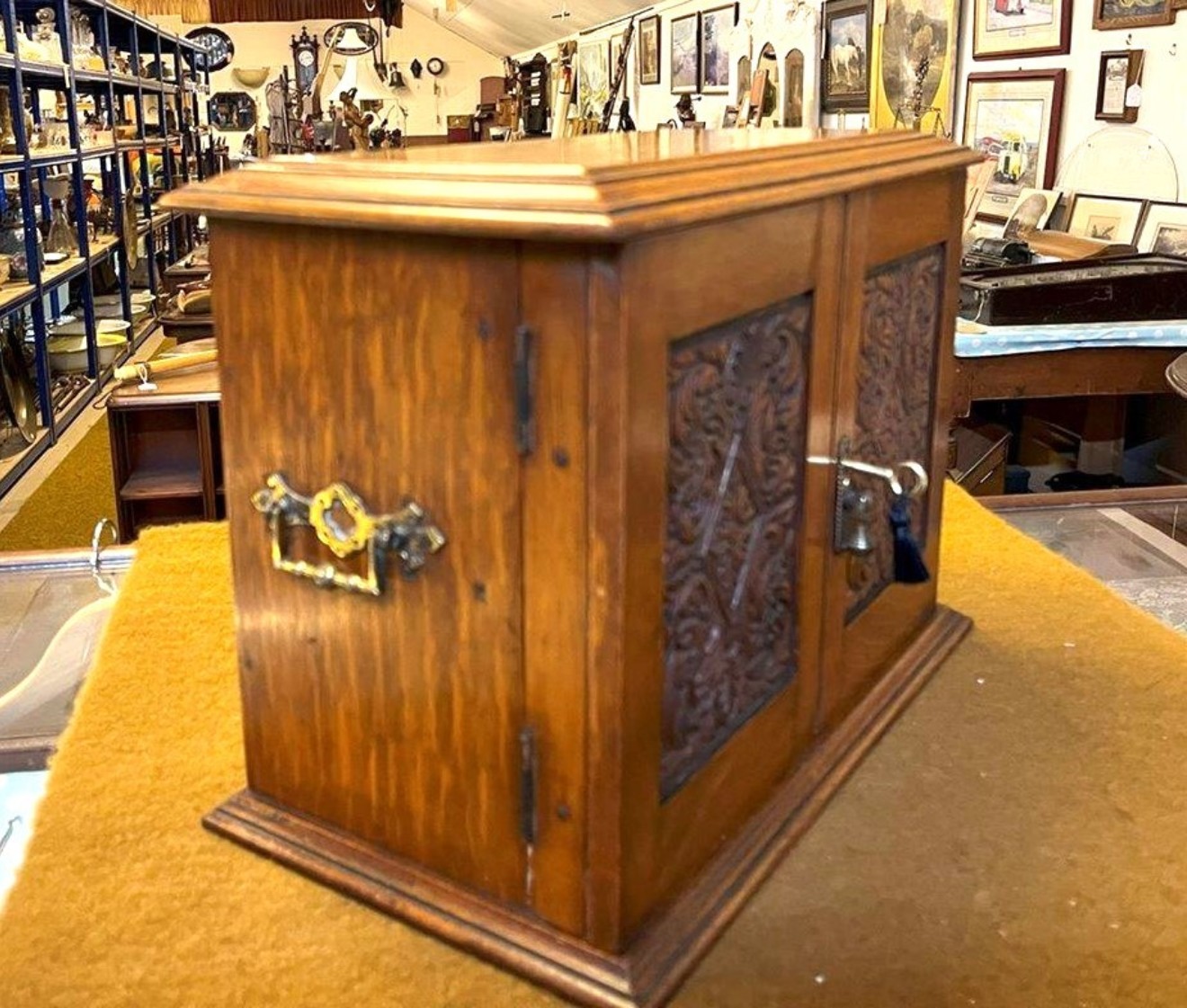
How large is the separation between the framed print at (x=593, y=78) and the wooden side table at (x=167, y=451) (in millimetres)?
6098

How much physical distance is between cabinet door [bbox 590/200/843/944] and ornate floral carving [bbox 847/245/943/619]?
0.32 feet

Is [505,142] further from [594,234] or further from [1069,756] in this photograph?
[1069,756]

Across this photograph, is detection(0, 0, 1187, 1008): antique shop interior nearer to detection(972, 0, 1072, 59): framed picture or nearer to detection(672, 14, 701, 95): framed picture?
detection(972, 0, 1072, 59): framed picture

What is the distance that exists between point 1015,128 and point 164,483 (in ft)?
8.73

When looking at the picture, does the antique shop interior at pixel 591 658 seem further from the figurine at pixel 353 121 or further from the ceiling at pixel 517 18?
the ceiling at pixel 517 18

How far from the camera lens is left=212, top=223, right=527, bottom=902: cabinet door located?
0.65 meters

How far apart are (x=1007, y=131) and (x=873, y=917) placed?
11.6 ft

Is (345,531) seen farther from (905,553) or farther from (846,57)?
(846,57)

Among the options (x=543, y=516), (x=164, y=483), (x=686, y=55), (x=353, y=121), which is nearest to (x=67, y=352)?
(x=353, y=121)

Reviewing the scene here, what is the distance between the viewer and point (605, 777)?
26.2 inches

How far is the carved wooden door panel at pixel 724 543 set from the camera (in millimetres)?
669

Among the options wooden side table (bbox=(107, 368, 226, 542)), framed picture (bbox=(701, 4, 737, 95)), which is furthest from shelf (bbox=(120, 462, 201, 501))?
framed picture (bbox=(701, 4, 737, 95))

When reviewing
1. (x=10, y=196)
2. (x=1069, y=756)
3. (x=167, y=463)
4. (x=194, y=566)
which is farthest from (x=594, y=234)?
(x=10, y=196)

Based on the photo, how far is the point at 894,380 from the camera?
102 centimetres
